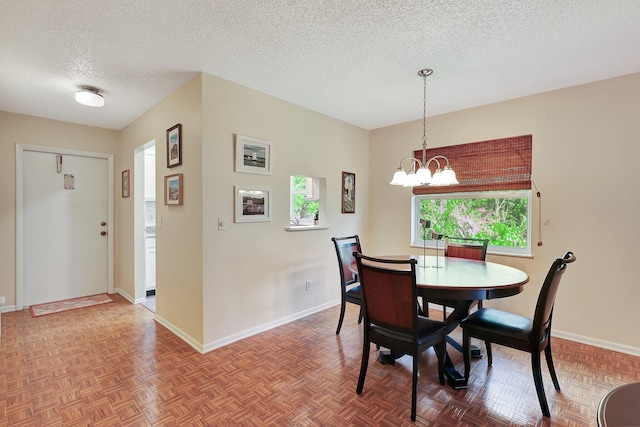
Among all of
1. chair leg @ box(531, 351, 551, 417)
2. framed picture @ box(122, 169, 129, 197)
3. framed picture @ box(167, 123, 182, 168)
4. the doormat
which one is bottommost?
the doormat

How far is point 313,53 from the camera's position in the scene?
2293mm

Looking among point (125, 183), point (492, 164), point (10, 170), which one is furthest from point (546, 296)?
point (10, 170)

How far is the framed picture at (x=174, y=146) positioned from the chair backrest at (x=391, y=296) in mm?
1995

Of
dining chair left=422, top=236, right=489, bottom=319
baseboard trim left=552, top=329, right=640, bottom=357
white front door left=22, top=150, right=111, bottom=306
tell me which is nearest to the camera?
baseboard trim left=552, top=329, right=640, bottom=357

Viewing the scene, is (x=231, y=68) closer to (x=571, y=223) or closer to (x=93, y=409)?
(x=93, y=409)

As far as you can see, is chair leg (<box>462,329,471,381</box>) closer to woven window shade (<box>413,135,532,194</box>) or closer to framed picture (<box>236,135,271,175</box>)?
woven window shade (<box>413,135,532,194</box>)

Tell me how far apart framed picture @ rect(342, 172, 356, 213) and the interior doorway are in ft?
8.02

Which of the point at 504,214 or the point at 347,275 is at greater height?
the point at 504,214

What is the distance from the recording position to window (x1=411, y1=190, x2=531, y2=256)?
3.19 metres

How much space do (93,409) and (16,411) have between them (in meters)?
0.45

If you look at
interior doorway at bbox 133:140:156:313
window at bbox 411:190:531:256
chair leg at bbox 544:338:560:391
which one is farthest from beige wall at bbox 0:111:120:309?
chair leg at bbox 544:338:560:391

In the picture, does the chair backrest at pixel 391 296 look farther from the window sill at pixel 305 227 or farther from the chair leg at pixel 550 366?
the window sill at pixel 305 227

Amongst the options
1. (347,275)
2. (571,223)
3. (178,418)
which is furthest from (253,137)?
(571,223)

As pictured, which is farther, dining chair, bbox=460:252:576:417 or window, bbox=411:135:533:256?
window, bbox=411:135:533:256
